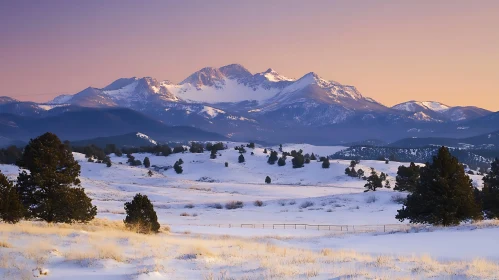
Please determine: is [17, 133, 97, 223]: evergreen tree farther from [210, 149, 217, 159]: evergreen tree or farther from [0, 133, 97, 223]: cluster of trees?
[210, 149, 217, 159]: evergreen tree

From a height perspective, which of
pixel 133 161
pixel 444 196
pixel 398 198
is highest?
pixel 133 161

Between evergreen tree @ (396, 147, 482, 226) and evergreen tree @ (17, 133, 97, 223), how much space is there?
25.1m

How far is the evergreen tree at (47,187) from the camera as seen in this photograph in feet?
87.6

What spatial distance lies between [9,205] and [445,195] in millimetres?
29279

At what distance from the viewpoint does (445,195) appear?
3409 centimetres

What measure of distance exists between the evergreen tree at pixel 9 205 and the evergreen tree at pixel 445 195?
92.0 ft

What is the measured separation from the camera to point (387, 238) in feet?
101

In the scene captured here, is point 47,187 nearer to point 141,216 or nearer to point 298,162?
point 141,216

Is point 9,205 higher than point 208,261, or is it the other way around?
point 9,205

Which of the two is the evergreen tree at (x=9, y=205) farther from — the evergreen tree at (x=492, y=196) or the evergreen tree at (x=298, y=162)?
the evergreen tree at (x=298, y=162)

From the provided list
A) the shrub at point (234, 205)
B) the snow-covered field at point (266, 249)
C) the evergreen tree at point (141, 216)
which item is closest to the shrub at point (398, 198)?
the snow-covered field at point (266, 249)

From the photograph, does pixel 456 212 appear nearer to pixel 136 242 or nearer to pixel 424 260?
pixel 424 260

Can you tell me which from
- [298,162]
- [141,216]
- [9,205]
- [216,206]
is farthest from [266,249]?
[298,162]

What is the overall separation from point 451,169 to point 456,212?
3274mm
